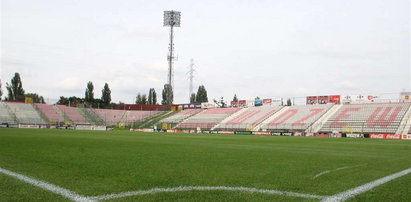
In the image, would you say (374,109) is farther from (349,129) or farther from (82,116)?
(82,116)

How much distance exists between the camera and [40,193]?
5.30 m

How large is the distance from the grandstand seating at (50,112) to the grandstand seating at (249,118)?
115 ft

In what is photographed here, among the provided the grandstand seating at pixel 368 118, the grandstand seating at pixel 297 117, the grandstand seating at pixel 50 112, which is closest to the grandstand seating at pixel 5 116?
the grandstand seating at pixel 50 112

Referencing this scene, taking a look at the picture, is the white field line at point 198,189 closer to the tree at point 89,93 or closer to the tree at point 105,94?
the tree at point 89,93

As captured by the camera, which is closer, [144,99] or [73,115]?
[73,115]

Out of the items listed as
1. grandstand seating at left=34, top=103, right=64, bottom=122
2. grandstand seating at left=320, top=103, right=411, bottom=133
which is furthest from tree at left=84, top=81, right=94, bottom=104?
grandstand seating at left=320, top=103, right=411, bottom=133

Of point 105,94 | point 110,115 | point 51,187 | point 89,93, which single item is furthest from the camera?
point 105,94

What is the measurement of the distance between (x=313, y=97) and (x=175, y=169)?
67.5m

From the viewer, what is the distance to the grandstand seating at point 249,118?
6706 centimetres

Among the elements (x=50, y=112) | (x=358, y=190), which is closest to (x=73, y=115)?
(x=50, y=112)

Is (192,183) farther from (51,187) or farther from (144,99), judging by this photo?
(144,99)

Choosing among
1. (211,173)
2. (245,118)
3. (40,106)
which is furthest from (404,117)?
(40,106)

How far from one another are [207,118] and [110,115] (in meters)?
27.9

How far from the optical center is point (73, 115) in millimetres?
81125
